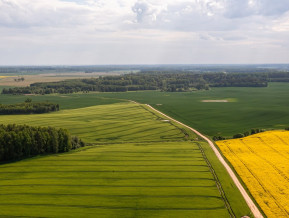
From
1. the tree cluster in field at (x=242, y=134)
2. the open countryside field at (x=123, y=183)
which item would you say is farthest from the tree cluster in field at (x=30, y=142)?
the tree cluster in field at (x=242, y=134)

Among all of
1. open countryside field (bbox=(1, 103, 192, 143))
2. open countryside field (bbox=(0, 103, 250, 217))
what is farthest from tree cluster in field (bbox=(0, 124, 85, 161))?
open countryside field (bbox=(1, 103, 192, 143))

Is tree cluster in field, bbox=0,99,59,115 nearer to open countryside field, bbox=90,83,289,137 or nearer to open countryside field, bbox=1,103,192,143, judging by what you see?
open countryside field, bbox=1,103,192,143

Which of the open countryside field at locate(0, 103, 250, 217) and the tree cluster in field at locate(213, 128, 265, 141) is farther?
the tree cluster in field at locate(213, 128, 265, 141)

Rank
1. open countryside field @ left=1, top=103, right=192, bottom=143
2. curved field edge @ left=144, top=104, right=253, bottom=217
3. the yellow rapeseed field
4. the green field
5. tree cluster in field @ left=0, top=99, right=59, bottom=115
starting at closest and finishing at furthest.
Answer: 1. curved field edge @ left=144, top=104, right=253, bottom=217
2. the yellow rapeseed field
3. open countryside field @ left=1, top=103, right=192, bottom=143
4. the green field
5. tree cluster in field @ left=0, top=99, right=59, bottom=115

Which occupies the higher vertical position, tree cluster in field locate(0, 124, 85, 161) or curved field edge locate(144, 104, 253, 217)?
tree cluster in field locate(0, 124, 85, 161)

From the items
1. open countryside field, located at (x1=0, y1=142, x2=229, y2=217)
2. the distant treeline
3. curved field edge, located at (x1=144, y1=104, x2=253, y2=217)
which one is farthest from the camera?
the distant treeline

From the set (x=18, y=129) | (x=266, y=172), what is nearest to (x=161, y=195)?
(x=266, y=172)

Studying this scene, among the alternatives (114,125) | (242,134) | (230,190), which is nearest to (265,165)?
(230,190)

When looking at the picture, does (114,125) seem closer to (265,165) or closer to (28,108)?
(28,108)
